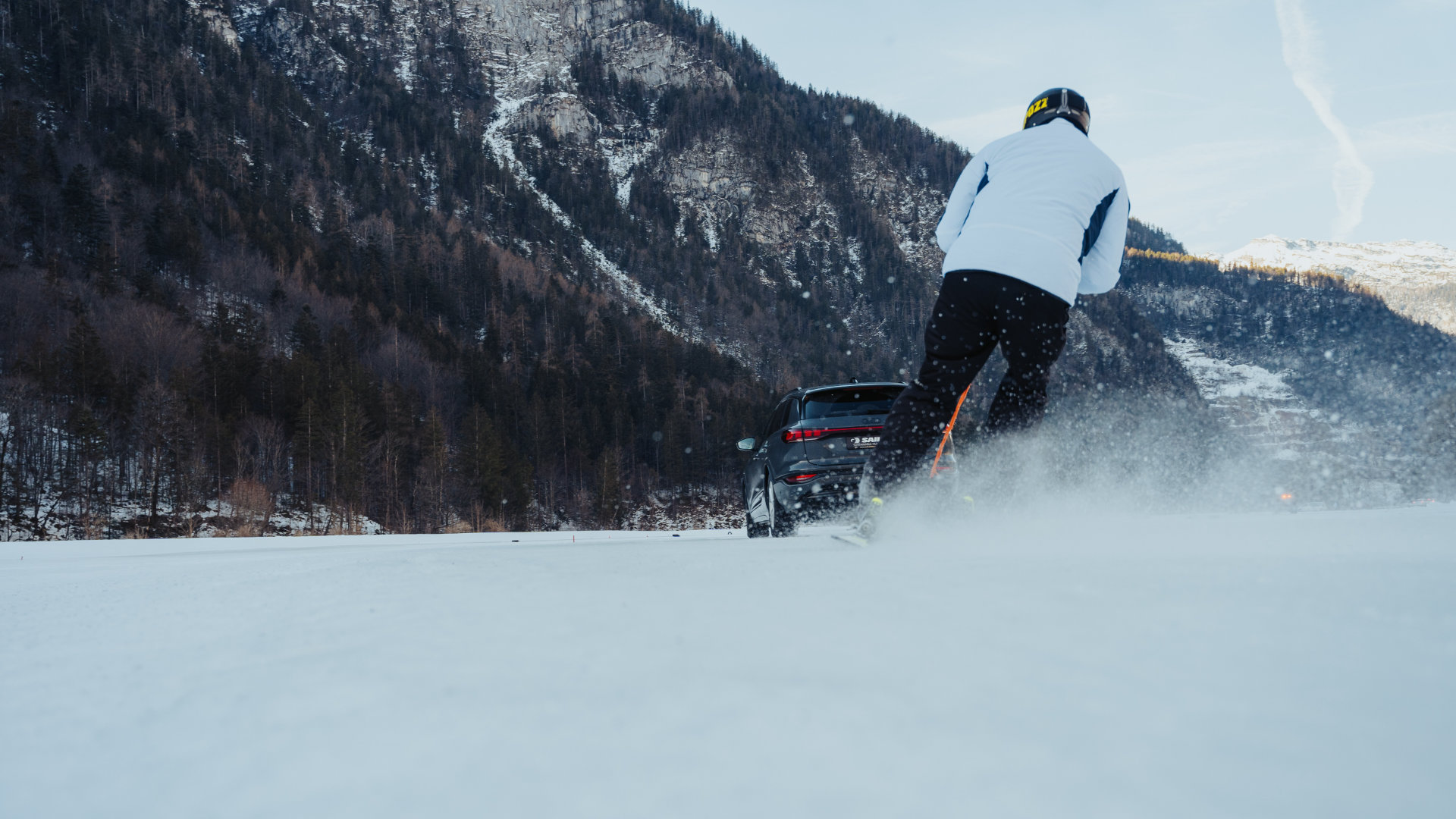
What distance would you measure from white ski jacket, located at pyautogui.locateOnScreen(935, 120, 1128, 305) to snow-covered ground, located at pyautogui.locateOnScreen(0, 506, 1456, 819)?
156 centimetres

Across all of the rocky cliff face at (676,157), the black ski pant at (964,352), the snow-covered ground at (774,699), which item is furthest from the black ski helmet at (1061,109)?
the rocky cliff face at (676,157)

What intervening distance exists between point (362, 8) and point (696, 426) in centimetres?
12730

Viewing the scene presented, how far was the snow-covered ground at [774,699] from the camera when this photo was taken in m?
0.62

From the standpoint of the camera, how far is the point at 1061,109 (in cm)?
305

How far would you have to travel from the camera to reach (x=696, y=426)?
221 ft

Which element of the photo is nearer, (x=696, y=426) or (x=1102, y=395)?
(x=696, y=426)

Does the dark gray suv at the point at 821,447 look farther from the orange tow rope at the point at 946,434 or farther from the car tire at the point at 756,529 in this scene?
the orange tow rope at the point at 946,434

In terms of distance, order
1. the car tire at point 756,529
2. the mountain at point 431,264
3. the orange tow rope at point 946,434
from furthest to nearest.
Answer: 1. the mountain at point 431,264
2. the car tire at point 756,529
3. the orange tow rope at point 946,434

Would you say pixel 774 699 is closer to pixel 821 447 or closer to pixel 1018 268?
pixel 1018 268

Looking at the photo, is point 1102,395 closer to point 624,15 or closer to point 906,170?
point 906,170

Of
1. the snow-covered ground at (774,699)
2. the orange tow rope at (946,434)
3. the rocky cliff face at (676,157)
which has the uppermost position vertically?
the rocky cliff face at (676,157)

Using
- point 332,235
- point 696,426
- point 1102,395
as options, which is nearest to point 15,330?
point 332,235

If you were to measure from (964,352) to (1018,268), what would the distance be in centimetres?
37

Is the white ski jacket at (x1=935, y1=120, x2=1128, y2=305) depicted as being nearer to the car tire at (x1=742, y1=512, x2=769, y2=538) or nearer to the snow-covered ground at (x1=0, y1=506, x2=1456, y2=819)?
the snow-covered ground at (x1=0, y1=506, x2=1456, y2=819)
